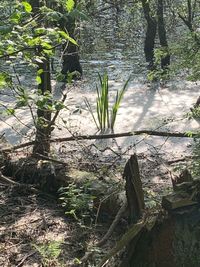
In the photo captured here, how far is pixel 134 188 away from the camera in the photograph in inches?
101

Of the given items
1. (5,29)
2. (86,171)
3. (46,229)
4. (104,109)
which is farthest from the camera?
(104,109)

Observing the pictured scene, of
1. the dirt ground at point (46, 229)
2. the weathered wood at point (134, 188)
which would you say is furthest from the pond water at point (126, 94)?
the weathered wood at point (134, 188)

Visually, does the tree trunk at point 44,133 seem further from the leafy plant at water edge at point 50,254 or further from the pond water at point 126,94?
the leafy plant at water edge at point 50,254

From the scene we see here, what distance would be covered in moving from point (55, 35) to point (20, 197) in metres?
1.71

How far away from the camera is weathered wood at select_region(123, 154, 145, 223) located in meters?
2.54

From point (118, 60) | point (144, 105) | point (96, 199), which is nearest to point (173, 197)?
point (96, 199)

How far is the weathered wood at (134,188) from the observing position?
2.54 m

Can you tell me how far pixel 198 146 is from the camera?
331cm

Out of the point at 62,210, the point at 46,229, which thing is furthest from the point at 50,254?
the point at 62,210

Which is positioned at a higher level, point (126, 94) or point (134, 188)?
point (134, 188)

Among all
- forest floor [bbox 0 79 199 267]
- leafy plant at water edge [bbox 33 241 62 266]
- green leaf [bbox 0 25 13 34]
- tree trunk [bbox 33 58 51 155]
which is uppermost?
green leaf [bbox 0 25 13 34]

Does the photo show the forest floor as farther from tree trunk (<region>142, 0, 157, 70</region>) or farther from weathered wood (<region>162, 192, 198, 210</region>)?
tree trunk (<region>142, 0, 157, 70</region>)

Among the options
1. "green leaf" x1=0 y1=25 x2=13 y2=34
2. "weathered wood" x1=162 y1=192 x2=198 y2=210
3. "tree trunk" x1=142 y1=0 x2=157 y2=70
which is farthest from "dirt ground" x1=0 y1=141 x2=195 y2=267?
"tree trunk" x1=142 y1=0 x2=157 y2=70

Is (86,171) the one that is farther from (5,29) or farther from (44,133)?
(5,29)
